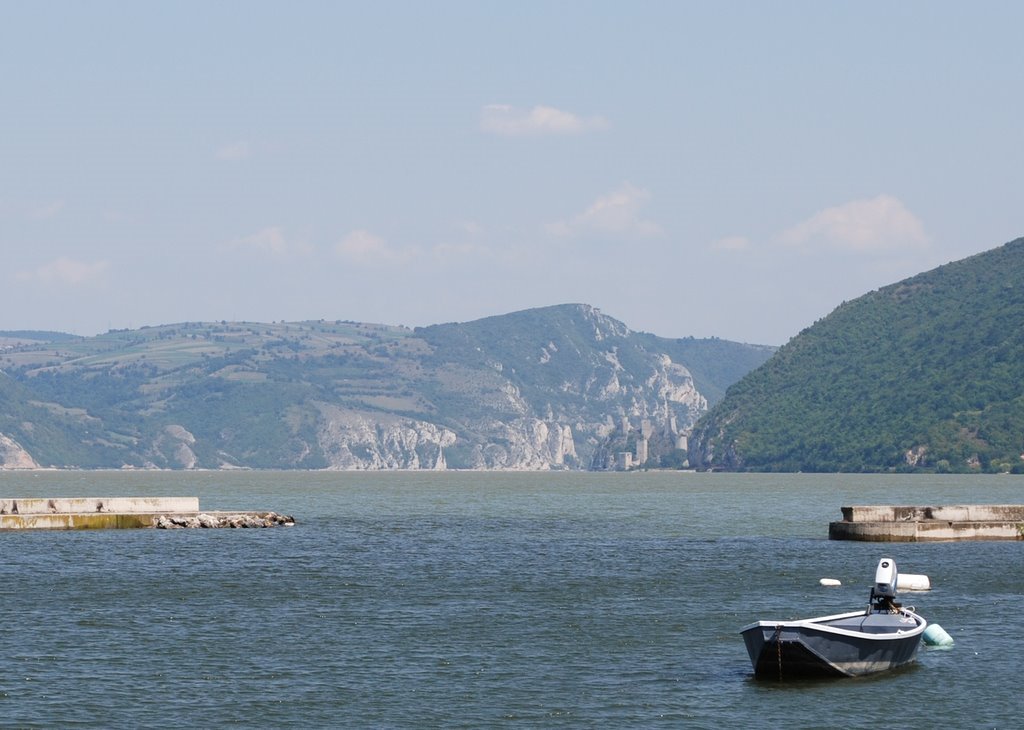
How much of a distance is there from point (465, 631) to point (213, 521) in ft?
226

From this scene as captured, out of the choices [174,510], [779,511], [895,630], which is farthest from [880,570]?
[779,511]

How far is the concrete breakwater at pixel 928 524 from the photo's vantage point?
11169cm

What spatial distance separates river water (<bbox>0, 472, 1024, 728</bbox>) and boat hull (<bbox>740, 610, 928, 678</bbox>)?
59cm

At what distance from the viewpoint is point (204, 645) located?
5912cm

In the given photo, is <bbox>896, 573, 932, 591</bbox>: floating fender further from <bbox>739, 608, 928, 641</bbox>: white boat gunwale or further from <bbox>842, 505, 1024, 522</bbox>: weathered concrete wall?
<bbox>842, 505, 1024, 522</bbox>: weathered concrete wall

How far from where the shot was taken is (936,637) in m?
58.8

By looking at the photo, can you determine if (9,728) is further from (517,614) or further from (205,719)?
(517,614)

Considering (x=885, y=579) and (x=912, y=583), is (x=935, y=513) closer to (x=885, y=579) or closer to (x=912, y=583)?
(x=912, y=583)

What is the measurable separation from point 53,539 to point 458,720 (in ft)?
244

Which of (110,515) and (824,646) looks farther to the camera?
(110,515)

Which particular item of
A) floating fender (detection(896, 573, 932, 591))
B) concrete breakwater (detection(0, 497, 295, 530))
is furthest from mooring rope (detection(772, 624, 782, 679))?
concrete breakwater (detection(0, 497, 295, 530))

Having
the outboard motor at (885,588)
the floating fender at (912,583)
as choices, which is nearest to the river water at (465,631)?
the floating fender at (912,583)

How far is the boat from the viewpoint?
51094mm

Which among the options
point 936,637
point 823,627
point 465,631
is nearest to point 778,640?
point 823,627
